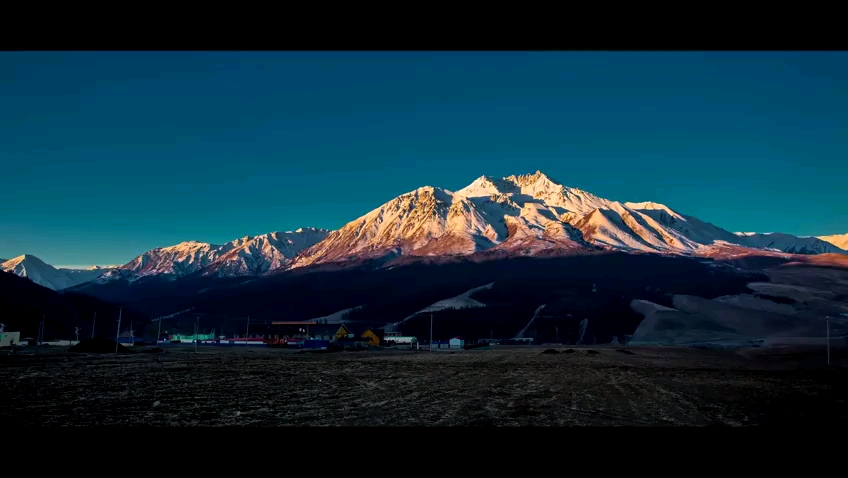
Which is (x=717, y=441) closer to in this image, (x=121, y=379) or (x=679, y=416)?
(x=679, y=416)

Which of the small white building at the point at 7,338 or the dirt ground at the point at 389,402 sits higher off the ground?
the dirt ground at the point at 389,402

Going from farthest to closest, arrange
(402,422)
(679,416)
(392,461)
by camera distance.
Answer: (679,416), (402,422), (392,461)

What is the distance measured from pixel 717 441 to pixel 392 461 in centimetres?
796

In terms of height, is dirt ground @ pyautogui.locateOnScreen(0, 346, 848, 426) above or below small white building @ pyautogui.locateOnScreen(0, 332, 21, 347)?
above

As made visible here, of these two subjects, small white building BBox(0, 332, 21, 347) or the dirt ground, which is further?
small white building BBox(0, 332, 21, 347)

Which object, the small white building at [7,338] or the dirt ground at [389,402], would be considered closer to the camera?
the dirt ground at [389,402]

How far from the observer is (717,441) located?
14.5 metres

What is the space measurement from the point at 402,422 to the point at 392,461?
8.83 metres

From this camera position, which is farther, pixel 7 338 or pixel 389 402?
pixel 7 338

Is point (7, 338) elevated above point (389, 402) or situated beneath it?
situated beneath
